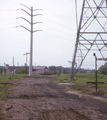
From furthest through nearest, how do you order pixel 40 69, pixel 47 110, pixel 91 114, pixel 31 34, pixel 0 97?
pixel 40 69, pixel 31 34, pixel 0 97, pixel 47 110, pixel 91 114

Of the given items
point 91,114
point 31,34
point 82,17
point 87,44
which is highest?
point 31,34

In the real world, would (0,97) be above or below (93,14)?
below

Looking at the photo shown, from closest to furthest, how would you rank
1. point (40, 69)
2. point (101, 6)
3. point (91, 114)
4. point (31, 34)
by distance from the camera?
1. point (91, 114)
2. point (101, 6)
3. point (31, 34)
4. point (40, 69)

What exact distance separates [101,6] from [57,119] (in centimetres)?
1456

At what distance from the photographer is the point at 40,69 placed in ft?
330

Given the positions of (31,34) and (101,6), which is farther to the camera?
(31,34)

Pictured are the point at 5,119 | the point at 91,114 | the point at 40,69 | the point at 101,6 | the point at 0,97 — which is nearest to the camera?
the point at 5,119

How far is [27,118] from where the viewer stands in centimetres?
724

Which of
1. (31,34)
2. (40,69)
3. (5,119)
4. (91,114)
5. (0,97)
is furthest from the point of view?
(40,69)

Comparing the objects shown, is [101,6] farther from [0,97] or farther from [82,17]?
[0,97]

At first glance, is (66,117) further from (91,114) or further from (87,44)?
(87,44)

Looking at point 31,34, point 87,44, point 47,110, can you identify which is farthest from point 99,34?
point 31,34

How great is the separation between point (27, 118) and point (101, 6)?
48.6ft

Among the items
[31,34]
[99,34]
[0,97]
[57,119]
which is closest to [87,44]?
[99,34]
